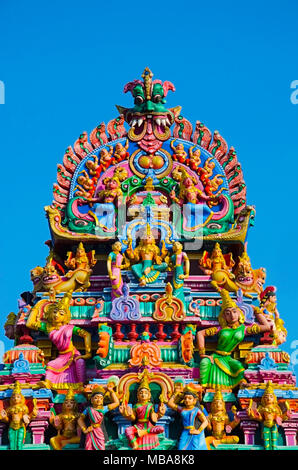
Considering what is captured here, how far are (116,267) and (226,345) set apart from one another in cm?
310

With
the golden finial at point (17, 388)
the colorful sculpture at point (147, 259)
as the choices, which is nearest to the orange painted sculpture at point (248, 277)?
the colorful sculpture at point (147, 259)

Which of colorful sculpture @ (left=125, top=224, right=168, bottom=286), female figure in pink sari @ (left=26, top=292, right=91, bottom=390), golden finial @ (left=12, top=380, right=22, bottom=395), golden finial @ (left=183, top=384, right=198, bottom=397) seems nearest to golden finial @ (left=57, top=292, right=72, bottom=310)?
female figure in pink sari @ (left=26, top=292, right=91, bottom=390)

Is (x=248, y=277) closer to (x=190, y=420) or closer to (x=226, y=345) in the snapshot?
(x=226, y=345)

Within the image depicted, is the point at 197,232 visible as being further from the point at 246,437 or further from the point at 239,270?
the point at 246,437

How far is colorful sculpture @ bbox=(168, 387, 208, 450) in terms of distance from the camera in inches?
960

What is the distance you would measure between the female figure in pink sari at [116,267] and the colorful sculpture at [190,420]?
308cm

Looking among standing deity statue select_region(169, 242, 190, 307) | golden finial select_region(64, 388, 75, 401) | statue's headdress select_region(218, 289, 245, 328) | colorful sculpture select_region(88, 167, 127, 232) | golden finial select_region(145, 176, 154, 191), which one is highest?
golden finial select_region(145, 176, 154, 191)

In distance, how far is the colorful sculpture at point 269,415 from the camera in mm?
24812

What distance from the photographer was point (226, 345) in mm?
26484

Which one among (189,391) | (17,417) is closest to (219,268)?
(189,391)

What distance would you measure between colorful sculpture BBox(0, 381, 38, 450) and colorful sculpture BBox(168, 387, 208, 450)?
3.00 m

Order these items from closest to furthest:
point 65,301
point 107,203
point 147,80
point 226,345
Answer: point 226,345 → point 65,301 → point 107,203 → point 147,80

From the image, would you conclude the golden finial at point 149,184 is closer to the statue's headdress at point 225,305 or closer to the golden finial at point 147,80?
the golden finial at point 147,80

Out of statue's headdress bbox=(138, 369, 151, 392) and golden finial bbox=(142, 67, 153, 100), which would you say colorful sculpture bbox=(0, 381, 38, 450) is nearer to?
statue's headdress bbox=(138, 369, 151, 392)
